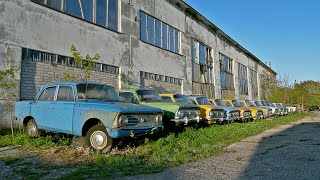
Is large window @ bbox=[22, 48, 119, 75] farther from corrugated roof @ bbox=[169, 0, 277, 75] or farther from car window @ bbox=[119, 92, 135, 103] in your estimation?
corrugated roof @ bbox=[169, 0, 277, 75]

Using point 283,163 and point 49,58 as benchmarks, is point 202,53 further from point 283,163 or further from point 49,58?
point 283,163

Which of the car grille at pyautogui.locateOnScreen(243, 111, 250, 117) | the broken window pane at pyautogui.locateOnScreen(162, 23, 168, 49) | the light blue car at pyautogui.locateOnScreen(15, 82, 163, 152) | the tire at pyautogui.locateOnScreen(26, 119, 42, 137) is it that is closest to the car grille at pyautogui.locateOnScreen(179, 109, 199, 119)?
the light blue car at pyautogui.locateOnScreen(15, 82, 163, 152)

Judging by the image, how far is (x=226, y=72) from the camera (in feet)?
115

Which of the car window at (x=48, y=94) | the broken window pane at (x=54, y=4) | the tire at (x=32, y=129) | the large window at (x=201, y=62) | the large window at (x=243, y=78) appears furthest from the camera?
the large window at (x=243, y=78)

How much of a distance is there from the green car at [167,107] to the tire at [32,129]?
9.50 ft

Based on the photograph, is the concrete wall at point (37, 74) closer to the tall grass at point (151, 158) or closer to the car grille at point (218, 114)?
the tall grass at point (151, 158)

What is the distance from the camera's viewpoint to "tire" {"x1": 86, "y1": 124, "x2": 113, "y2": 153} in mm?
7227

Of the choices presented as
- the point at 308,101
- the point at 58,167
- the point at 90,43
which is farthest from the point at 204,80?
the point at 308,101

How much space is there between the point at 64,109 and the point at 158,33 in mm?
14199

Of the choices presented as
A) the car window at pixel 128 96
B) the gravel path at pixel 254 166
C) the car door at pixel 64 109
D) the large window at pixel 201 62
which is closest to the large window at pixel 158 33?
the large window at pixel 201 62

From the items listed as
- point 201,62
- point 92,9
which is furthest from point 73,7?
point 201,62

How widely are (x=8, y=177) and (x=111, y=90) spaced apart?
3.81m

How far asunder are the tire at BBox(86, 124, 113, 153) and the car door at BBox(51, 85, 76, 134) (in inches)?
26.3

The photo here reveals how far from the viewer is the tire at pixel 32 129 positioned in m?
8.84
